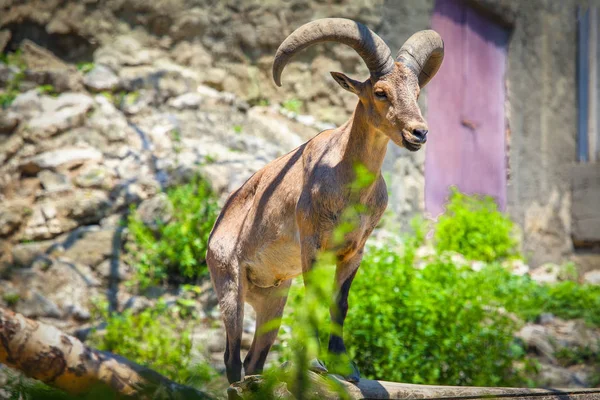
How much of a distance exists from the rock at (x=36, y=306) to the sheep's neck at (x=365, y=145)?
4288mm

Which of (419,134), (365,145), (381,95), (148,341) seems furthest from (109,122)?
(419,134)

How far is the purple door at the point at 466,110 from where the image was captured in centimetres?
1005

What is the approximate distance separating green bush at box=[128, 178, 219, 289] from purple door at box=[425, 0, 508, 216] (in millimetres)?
3692

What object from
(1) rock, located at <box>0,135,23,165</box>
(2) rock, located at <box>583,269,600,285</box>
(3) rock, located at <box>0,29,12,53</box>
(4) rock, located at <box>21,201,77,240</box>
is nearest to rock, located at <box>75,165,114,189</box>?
(4) rock, located at <box>21,201,77,240</box>

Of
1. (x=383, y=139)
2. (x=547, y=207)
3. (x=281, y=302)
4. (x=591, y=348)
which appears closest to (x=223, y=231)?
(x=281, y=302)

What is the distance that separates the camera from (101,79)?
28.9 ft

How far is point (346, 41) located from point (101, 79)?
6.03 meters

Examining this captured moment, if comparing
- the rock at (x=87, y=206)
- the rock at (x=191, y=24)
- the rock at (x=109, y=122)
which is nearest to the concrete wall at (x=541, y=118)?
the rock at (x=191, y=24)

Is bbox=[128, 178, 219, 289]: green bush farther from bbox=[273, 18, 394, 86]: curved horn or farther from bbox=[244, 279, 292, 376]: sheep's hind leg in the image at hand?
bbox=[273, 18, 394, 86]: curved horn

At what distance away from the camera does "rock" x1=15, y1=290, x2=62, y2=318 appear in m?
6.64

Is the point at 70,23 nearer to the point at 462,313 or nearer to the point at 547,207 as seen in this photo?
the point at 462,313

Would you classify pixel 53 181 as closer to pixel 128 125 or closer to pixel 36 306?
pixel 128 125

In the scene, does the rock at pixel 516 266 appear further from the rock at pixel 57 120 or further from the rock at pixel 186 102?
the rock at pixel 57 120

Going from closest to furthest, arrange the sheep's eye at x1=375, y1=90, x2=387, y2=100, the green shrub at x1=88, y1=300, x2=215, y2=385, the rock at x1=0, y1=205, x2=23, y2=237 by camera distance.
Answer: the sheep's eye at x1=375, y1=90, x2=387, y2=100, the green shrub at x1=88, y1=300, x2=215, y2=385, the rock at x1=0, y1=205, x2=23, y2=237
